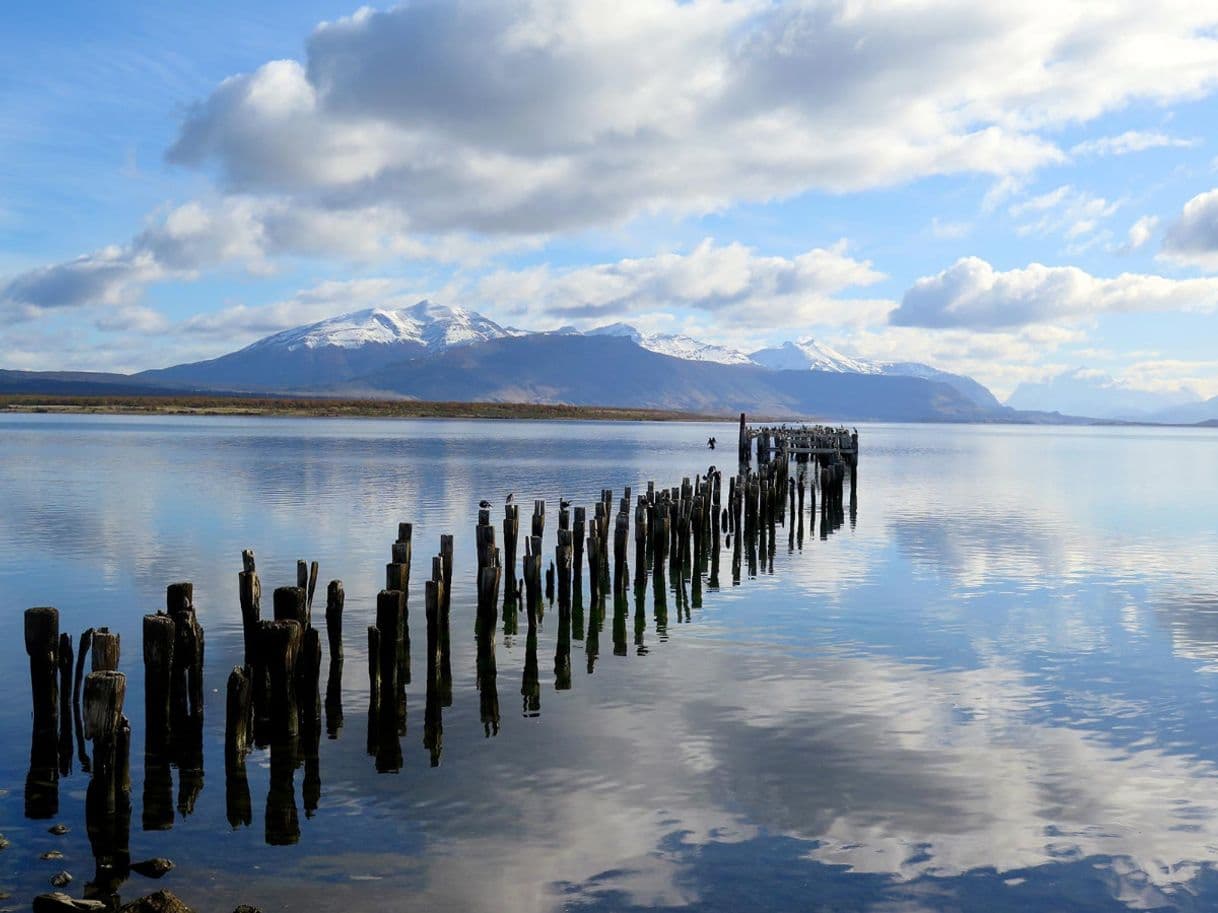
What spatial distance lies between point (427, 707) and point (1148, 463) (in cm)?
9945

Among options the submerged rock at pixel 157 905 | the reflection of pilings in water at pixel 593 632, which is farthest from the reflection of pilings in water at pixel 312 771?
the reflection of pilings in water at pixel 593 632

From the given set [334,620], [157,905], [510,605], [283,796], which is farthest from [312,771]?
[510,605]

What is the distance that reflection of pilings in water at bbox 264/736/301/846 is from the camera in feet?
35.0

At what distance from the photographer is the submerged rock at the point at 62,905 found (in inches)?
335

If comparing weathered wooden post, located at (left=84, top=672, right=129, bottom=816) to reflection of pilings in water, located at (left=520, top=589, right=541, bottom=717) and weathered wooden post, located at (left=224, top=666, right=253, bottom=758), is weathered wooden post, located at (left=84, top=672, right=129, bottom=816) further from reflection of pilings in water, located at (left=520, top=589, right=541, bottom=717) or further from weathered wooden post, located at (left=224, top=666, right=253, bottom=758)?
reflection of pilings in water, located at (left=520, top=589, right=541, bottom=717)

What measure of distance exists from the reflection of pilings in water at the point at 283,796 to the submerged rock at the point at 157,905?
1.88 metres

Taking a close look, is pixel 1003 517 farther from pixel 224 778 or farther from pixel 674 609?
pixel 224 778

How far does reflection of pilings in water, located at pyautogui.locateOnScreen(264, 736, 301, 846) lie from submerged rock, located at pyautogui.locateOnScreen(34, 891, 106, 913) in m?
2.01

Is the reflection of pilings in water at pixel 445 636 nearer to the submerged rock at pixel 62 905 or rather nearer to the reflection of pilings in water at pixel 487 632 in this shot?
the reflection of pilings in water at pixel 487 632

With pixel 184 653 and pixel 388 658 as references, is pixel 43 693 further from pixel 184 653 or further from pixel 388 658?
pixel 388 658

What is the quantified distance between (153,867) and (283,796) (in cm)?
181

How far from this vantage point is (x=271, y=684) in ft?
41.3

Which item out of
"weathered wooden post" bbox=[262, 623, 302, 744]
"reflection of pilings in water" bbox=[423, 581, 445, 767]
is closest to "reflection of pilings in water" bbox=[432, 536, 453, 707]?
"reflection of pilings in water" bbox=[423, 581, 445, 767]

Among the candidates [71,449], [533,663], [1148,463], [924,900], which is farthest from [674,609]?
[1148,463]
